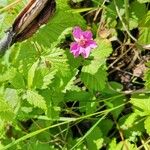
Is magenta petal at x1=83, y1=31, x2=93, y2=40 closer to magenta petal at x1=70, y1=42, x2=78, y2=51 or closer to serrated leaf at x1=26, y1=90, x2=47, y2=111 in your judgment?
magenta petal at x1=70, y1=42, x2=78, y2=51

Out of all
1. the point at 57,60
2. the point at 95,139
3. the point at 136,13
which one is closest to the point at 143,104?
the point at 95,139

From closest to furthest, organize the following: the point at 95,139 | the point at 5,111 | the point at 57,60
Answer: the point at 5,111, the point at 57,60, the point at 95,139

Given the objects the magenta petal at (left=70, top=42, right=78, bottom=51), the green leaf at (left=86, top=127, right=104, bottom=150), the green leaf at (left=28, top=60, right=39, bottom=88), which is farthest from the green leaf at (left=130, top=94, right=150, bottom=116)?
the green leaf at (left=28, top=60, right=39, bottom=88)

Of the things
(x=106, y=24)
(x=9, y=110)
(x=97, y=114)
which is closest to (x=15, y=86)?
(x=9, y=110)

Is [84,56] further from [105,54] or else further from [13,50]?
[13,50]

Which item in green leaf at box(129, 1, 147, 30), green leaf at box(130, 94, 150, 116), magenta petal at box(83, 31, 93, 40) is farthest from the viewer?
green leaf at box(129, 1, 147, 30)

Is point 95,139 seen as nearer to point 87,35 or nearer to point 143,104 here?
point 143,104

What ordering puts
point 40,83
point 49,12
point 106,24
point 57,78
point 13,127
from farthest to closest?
point 106,24 → point 13,127 → point 57,78 → point 40,83 → point 49,12

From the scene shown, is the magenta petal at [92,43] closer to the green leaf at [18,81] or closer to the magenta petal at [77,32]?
the magenta petal at [77,32]
